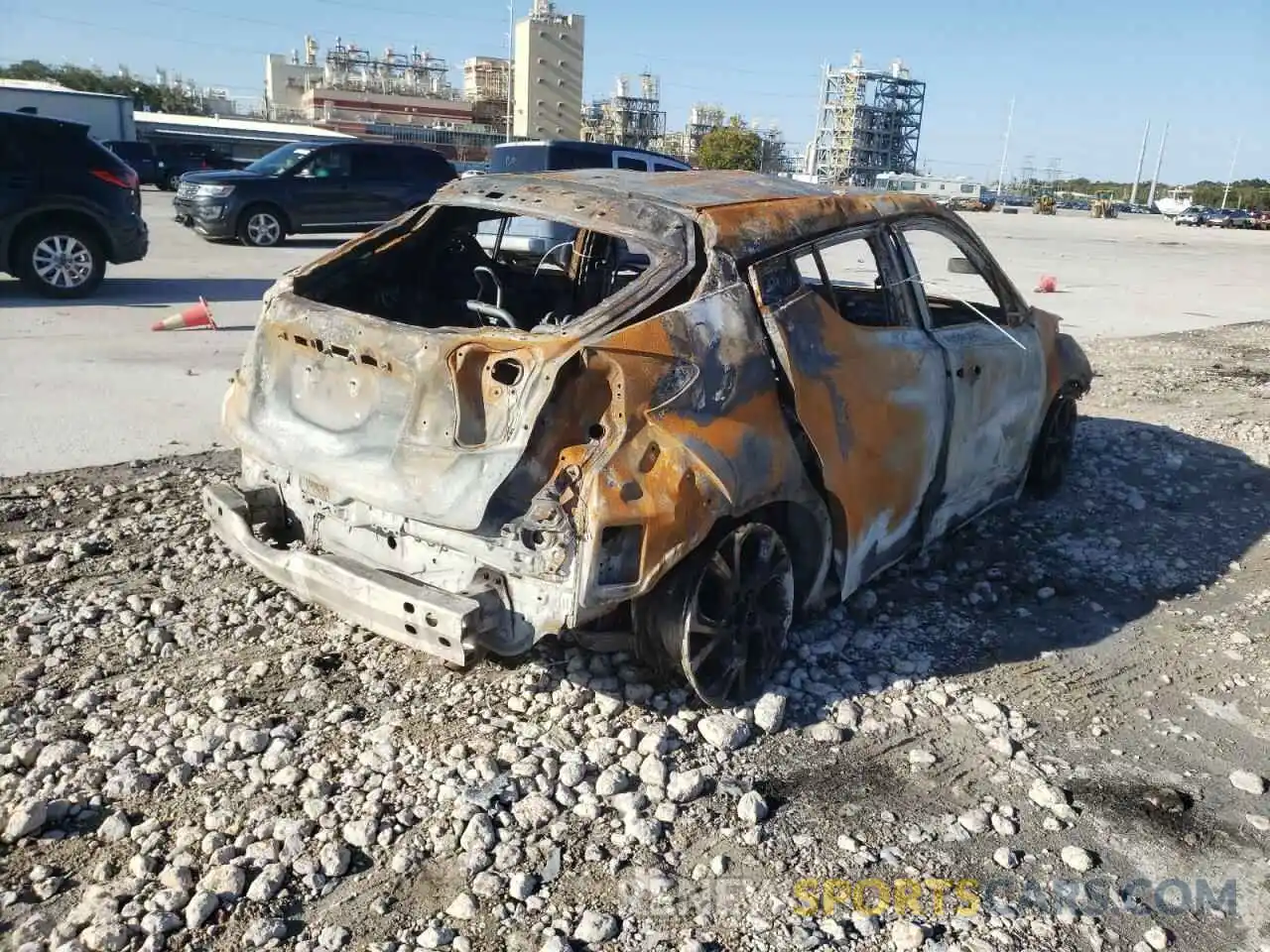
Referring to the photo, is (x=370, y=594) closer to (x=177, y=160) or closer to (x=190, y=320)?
(x=190, y=320)

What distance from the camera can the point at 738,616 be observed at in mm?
3518

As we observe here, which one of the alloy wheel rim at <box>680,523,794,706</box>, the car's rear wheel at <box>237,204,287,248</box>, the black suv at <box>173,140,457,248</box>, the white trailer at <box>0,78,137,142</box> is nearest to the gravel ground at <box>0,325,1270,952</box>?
the alloy wheel rim at <box>680,523,794,706</box>

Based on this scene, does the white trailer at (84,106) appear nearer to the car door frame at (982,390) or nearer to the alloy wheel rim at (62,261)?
the alloy wheel rim at (62,261)

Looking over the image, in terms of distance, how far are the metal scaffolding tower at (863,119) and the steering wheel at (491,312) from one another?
A: 134 m

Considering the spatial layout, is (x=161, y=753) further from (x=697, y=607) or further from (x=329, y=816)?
(x=697, y=607)

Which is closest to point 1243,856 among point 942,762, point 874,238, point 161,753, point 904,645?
point 942,762

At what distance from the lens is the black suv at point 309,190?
53.7 feet

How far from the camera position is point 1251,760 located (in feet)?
11.6

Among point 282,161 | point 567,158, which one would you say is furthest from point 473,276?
point 282,161

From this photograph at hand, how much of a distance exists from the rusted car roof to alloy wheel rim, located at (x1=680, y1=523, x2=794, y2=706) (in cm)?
101

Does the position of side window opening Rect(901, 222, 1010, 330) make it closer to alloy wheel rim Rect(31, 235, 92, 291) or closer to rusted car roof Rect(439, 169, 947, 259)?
rusted car roof Rect(439, 169, 947, 259)

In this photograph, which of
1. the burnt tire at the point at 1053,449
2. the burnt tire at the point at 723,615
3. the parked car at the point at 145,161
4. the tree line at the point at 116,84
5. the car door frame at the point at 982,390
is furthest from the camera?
the tree line at the point at 116,84

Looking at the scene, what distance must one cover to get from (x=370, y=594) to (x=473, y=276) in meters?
1.98

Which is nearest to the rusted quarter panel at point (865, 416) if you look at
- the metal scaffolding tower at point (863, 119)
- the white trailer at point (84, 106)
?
the white trailer at point (84, 106)
